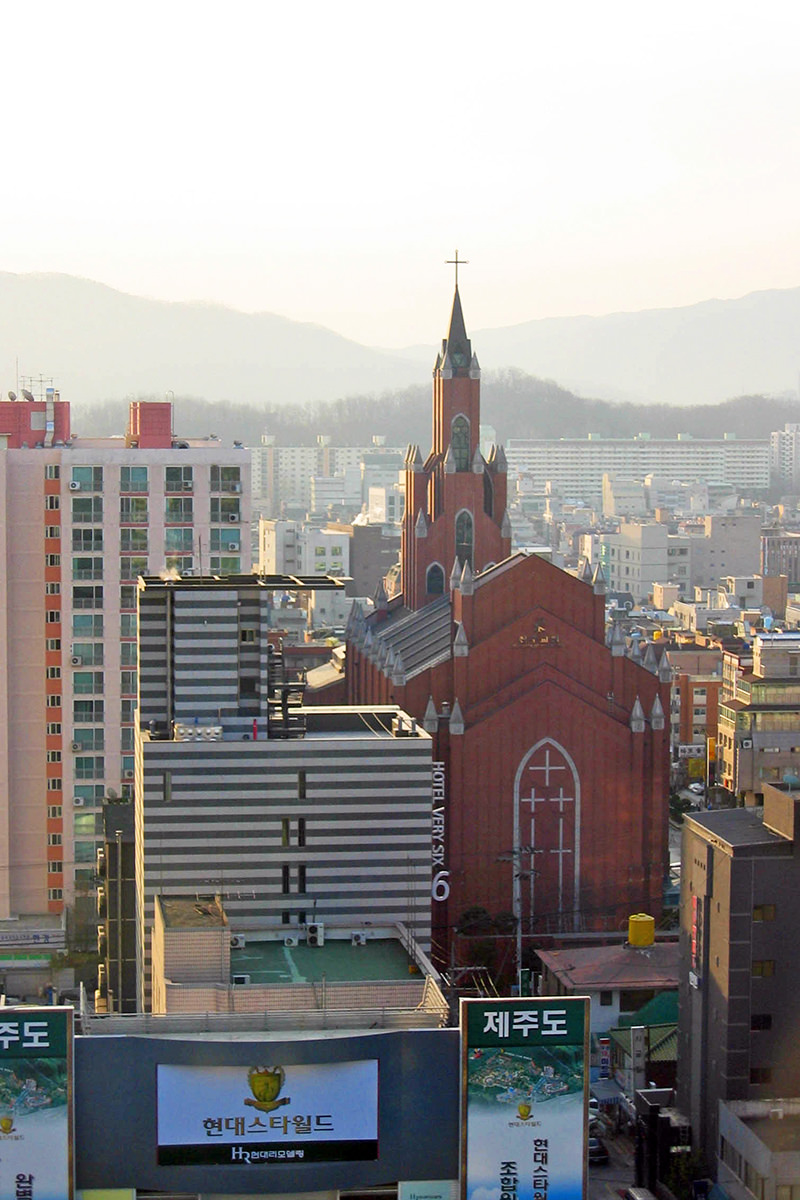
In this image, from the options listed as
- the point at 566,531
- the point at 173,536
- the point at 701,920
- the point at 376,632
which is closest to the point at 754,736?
the point at 376,632

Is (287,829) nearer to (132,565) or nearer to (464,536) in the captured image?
(132,565)

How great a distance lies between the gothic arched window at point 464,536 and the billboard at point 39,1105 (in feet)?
77.6

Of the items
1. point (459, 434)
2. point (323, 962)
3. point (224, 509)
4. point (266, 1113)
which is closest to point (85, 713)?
point (224, 509)

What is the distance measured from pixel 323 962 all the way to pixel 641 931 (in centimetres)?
857

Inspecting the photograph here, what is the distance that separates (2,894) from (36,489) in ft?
22.7

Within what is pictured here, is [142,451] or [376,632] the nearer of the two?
[142,451]

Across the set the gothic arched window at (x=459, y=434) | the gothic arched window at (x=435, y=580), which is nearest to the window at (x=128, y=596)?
the gothic arched window at (x=435, y=580)

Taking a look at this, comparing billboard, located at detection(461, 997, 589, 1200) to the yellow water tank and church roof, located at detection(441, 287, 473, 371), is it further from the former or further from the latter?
church roof, located at detection(441, 287, 473, 371)

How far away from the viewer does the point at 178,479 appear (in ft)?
115

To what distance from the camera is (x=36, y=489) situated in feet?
114

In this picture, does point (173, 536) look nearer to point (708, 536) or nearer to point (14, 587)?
point (14, 587)

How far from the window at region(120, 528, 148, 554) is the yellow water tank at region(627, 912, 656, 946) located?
10.4 metres

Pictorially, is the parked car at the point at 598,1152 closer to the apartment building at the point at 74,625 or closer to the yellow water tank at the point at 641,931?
the yellow water tank at the point at 641,931

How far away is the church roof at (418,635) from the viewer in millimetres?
35384
